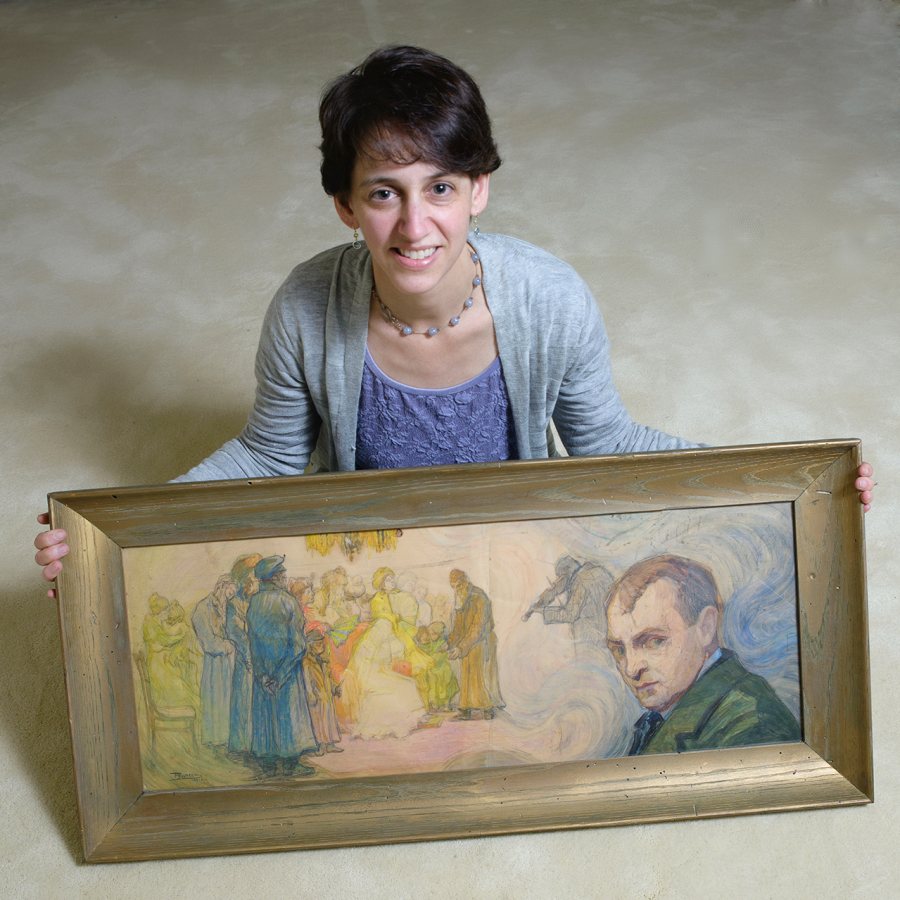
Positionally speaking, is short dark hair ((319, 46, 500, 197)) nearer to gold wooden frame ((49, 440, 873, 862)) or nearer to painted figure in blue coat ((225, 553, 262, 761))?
gold wooden frame ((49, 440, 873, 862))

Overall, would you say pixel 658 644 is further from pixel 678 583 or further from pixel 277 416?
pixel 277 416

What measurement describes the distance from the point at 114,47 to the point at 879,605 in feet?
12.3

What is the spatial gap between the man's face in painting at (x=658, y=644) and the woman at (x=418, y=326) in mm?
315

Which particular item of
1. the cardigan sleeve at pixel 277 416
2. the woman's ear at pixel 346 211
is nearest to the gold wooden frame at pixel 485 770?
the cardigan sleeve at pixel 277 416

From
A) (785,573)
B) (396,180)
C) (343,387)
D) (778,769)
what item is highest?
(396,180)

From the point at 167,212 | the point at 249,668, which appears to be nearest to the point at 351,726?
the point at 249,668

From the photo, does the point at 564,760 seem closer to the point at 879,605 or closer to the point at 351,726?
the point at 351,726

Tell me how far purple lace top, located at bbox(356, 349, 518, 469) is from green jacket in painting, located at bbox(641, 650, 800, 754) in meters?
0.51

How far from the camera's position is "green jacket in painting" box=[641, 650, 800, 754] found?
177 cm

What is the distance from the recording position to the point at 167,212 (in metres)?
3.53

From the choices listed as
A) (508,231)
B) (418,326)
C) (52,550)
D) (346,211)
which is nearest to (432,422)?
(418,326)

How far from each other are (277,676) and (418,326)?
0.57 metres

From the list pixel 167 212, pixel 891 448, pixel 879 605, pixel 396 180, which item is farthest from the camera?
pixel 167 212

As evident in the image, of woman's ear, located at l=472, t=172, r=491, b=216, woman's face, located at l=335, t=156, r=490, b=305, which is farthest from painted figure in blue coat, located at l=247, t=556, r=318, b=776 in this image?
woman's ear, located at l=472, t=172, r=491, b=216
